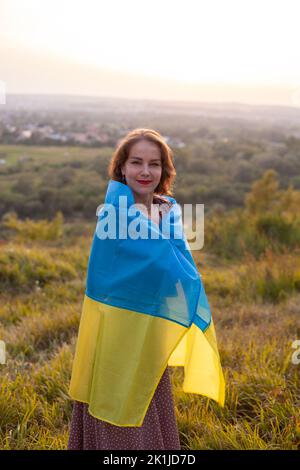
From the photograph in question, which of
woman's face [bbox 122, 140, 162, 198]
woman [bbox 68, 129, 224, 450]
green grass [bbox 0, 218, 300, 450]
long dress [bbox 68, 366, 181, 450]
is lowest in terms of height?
green grass [bbox 0, 218, 300, 450]

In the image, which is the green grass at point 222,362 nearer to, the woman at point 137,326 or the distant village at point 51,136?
the woman at point 137,326

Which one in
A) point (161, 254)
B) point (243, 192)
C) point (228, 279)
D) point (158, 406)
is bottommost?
point (243, 192)

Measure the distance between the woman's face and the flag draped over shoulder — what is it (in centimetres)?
8

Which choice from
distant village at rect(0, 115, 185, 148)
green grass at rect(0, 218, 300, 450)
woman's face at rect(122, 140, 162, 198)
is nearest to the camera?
woman's face at rect(122, 140, 162, 198)

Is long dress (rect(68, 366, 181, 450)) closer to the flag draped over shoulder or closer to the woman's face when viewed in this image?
the flag draped over shoulder

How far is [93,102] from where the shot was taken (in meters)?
93.8

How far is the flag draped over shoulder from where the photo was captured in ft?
6.53

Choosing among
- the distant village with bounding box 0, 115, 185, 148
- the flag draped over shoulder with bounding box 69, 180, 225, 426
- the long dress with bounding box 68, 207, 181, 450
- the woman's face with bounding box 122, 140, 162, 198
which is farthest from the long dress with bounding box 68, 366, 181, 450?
the distant village with bounding box 0, 115, 185, 148

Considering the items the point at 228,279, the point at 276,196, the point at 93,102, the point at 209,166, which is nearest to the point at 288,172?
the point at 209,166

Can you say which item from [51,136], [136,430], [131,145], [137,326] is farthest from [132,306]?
[51,136]

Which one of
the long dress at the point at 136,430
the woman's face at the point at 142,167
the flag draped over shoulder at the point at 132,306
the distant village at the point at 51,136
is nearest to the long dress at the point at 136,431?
the long dress at the point at 136,430

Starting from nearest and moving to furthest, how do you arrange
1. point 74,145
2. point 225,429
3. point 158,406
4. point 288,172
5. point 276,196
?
point 158,406 < point 225,429 < point 276,196 < point 288,172 < point 74,145

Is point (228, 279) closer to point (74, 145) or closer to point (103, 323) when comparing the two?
point (103, 323)
